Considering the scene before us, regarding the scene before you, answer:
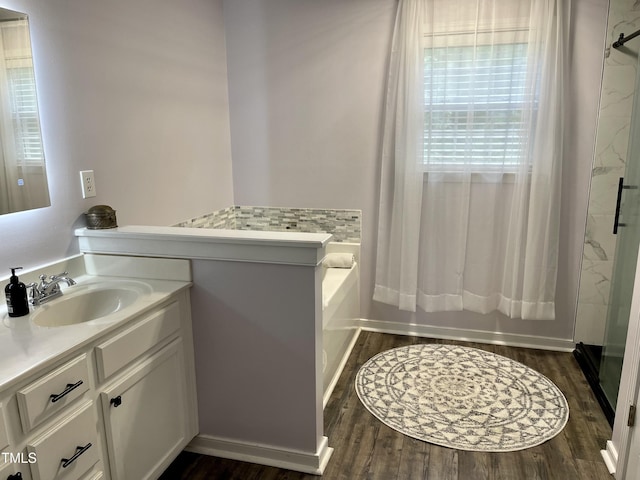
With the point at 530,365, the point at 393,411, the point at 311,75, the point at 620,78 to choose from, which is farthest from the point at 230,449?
the point at 620,78

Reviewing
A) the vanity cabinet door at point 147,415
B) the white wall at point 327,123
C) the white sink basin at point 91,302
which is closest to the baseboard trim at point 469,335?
the white wall at point 327,123

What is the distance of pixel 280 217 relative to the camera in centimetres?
358

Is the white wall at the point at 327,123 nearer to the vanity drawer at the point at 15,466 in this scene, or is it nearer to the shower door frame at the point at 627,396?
the shower door frame at the point at 627,396

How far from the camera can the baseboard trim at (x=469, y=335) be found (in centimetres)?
329

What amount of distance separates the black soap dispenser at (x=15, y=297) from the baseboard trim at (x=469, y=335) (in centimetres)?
228

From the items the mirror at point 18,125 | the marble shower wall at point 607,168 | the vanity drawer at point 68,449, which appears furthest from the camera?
the marble shower wall at point 607,168

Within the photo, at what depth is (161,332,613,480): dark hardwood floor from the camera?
6.87ft

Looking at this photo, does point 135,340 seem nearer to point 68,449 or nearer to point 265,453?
point 68,449

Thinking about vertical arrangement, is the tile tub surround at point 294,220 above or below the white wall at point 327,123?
below

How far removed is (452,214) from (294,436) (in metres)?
1.79

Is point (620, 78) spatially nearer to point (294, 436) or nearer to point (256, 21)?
point (256, 21)

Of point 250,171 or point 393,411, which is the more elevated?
point 250,171

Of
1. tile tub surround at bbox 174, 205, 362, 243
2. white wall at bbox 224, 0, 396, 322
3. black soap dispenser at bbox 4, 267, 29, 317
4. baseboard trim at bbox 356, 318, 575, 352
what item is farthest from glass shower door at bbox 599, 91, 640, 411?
black soap dispenser at bbox 4, 267, 29, 317

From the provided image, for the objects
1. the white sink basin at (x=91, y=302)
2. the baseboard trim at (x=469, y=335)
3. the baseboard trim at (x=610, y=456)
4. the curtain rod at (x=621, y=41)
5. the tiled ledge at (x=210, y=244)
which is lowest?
the baseboard trim at (x=610, y=456)
